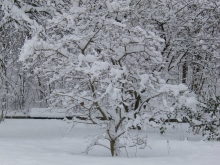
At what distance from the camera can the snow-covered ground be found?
15.4 ft

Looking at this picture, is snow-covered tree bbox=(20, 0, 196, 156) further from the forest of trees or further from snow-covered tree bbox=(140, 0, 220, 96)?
snow-covered tree bbox=(140, 0, 220, 96)

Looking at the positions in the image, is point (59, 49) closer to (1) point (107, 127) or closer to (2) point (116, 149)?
(1) point (107, 127)

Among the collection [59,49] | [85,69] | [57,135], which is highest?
[59,49]

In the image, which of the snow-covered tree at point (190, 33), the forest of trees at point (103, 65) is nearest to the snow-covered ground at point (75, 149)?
the forest of trees at point (103, 65)

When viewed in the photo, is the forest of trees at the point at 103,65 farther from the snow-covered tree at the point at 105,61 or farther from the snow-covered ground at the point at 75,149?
the snow-covered ground at the point at 75,149

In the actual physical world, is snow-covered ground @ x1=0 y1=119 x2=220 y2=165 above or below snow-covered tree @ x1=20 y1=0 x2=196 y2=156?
below

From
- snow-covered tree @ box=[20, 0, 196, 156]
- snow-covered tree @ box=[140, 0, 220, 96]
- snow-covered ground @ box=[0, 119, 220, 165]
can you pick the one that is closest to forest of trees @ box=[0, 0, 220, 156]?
snow-covered tree @ box=[20, 0, 196, 156]

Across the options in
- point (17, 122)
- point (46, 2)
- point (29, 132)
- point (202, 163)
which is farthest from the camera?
point (17, 122)

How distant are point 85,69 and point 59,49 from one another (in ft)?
2.94

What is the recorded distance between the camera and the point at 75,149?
673cm

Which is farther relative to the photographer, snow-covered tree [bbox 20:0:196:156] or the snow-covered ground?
snow-covered tree [bbox 20:0:196:156]

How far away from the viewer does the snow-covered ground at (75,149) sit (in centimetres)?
468

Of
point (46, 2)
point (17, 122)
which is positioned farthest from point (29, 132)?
point (46, 2)

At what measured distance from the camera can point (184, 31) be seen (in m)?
10.1
